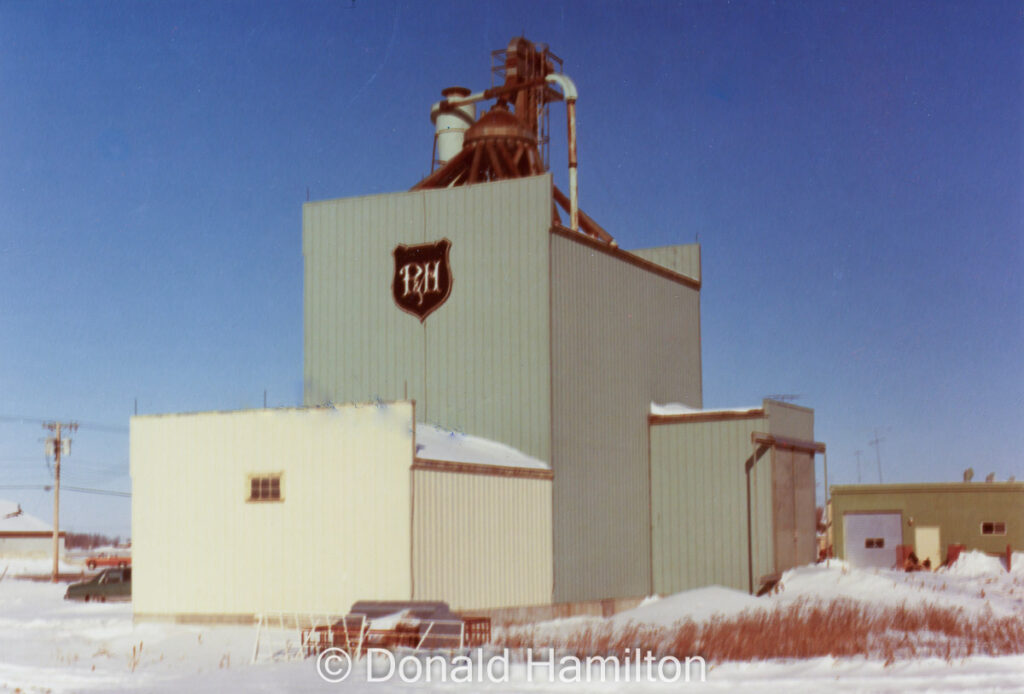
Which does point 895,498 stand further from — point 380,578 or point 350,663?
point 350,663

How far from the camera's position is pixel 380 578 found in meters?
27.9

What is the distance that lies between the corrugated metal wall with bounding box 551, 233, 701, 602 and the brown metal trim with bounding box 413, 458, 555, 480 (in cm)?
116

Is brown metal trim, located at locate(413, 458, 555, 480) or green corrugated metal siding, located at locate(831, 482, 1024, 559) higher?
brown metal trim, located at locate(413, 458, 555, 480)

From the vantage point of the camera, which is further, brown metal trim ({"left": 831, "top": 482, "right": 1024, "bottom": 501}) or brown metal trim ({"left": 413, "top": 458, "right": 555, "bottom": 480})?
brown metal trim ({"left": 831, "top": 482, "right": 1024, "bottom": 501})

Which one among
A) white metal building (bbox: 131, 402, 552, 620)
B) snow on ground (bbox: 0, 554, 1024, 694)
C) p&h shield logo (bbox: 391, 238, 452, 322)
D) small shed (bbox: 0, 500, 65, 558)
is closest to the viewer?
snow on ground (bbox: 0, 554, 1024, 694)

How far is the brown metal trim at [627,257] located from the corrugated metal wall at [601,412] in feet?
0.43

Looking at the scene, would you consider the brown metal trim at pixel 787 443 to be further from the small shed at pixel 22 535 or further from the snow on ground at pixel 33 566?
the small shed at pixel 22 535

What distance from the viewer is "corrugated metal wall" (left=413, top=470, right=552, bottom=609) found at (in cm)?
2828

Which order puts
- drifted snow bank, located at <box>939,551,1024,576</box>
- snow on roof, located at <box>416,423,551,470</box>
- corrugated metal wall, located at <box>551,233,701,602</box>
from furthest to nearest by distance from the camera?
1. drifted snow bank, located at <box>939,551,1024,576</box>
2. corrugated metal wall, located at <box>551,233,701,602</box>
3. snow on roof, located at <box>416,423,551,470</box>

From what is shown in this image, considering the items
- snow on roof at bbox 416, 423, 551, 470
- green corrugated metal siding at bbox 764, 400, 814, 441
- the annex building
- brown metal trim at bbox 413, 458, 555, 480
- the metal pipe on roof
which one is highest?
the metal pipe on roof

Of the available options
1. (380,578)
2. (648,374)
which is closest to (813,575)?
(648,374)

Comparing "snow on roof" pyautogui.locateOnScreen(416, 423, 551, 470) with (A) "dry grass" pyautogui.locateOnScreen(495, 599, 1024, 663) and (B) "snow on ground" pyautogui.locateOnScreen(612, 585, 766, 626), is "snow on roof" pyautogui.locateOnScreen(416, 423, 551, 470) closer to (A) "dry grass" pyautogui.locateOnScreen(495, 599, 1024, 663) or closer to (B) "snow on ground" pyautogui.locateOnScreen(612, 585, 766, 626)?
(A) "dry grass" pyautogui.locateOnScreen(495, 599, 1024, 663)

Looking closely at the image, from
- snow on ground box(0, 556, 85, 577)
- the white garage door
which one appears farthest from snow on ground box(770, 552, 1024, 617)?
snow on ground box(0, 556, 85, 577)

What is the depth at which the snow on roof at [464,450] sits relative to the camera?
29781mm
